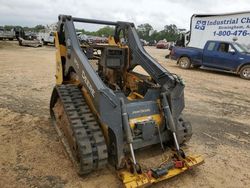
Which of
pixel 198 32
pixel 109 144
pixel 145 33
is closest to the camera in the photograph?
pixel 109 144

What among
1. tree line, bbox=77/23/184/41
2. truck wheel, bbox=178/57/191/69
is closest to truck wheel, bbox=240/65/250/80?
truck wheel, bbox=178/57/191/69

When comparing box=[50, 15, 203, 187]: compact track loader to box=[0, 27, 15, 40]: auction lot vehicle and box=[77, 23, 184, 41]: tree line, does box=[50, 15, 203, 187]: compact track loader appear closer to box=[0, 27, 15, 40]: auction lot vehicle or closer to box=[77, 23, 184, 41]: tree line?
box=[0, 27, 15, 40]: auction lot vehicle

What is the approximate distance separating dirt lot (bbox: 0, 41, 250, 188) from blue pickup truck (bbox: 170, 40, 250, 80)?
4968 mm

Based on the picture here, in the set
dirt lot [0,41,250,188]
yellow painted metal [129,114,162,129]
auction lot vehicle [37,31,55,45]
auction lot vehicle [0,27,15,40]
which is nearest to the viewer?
dirt lot [0,41,250,188]

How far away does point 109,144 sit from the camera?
363cm

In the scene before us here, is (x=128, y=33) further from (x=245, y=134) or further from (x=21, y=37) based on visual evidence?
(x=21, y=37)

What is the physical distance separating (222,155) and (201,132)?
96 centimetres

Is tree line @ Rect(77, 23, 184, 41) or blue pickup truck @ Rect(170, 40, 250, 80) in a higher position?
tree line @ Rect(77, 23, 184, 41)

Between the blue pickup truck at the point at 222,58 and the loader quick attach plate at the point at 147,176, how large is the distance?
33.4ft

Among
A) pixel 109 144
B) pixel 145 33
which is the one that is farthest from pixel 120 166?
pixel 145 33

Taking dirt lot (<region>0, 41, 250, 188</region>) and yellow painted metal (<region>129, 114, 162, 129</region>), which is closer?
dirt lot (<region>0, 41, 250, 188</region>)

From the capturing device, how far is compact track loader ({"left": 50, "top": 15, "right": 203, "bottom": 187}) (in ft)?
11.0

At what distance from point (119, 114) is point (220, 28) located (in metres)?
14.6

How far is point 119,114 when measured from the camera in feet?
11.3
